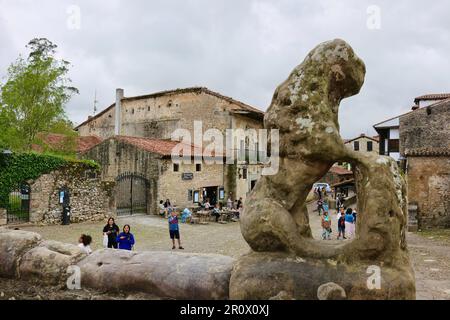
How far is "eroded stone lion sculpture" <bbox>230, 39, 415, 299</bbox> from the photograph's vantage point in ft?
16.0

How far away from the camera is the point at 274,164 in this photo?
5.56 meters

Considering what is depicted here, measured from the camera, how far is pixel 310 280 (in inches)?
191

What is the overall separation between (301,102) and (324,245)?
6.39 ft

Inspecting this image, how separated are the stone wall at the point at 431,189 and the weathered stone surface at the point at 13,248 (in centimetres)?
1722

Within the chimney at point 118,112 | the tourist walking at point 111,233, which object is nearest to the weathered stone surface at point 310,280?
the tourist walking at point 111,233

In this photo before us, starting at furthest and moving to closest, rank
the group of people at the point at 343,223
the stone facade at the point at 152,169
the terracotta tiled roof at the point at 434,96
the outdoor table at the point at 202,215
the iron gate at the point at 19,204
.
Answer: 1. the terracotta tiled roof at the point at 434,96
2. the stone facade at the point at 152,169
3. the outdoor table at the point at 202,215
4. the iron gate at the point at 19,204
5. the group of people at the point at 343,223

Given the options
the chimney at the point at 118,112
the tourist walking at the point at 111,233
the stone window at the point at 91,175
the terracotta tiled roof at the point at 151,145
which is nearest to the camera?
the tourist walking at the point at 111,233

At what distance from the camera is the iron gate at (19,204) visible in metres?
17.1

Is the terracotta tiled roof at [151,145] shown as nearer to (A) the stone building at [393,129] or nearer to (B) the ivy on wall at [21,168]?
(B) the ivy on wall at [21,168]

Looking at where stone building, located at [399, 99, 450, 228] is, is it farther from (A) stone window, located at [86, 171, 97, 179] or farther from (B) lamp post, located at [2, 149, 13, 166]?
(B) lamp post, located at [2, 149, 13, 166]

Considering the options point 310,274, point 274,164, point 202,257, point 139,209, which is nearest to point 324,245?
point 310,274

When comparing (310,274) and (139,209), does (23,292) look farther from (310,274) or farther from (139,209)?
(139,209)

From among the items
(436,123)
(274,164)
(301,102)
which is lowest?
(274,164)

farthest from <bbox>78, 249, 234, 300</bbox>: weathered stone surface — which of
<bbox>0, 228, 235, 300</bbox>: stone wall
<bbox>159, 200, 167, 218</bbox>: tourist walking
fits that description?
<bbox>159, 200, 167, 218</bbox>: tourist walking
